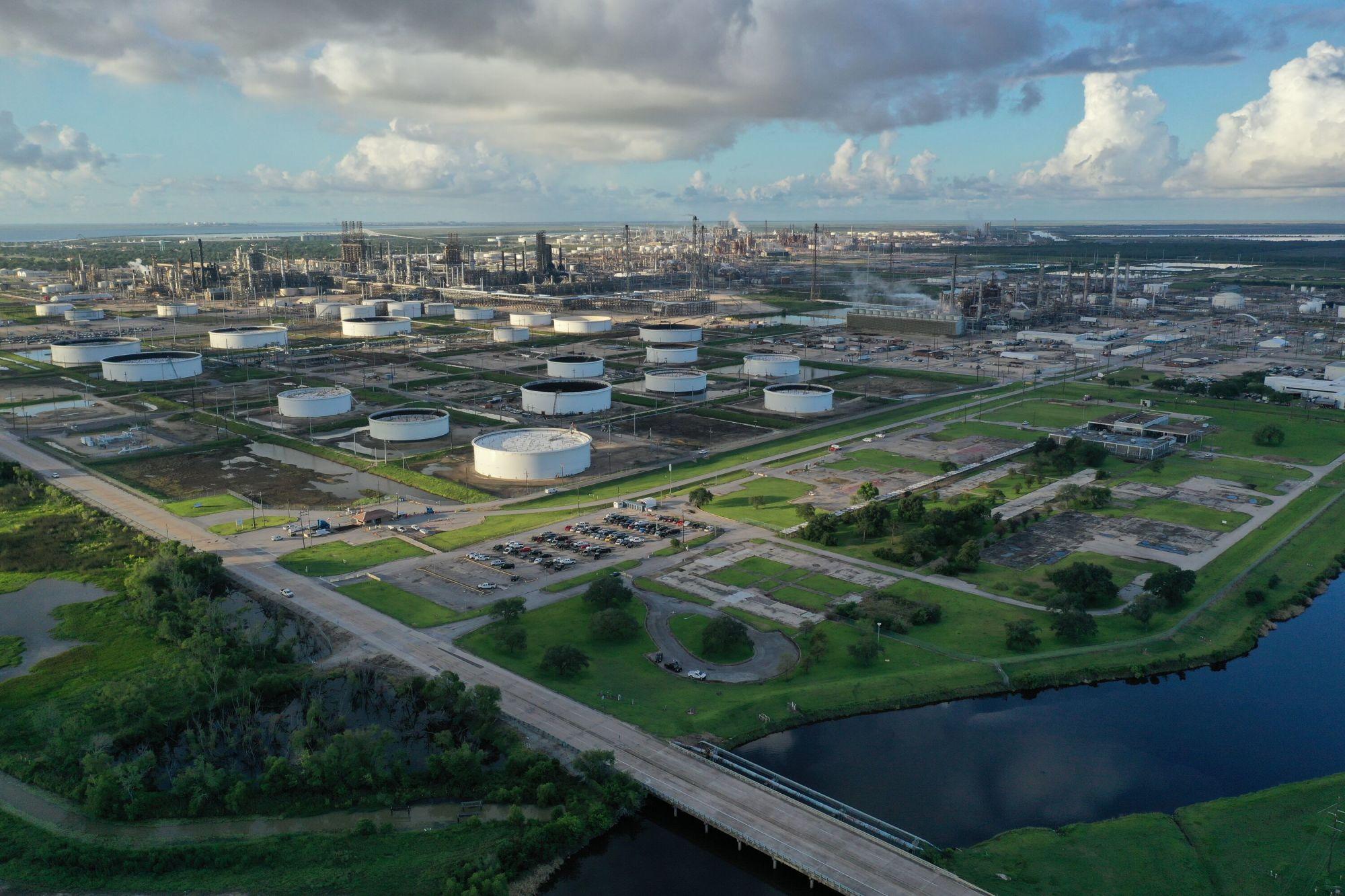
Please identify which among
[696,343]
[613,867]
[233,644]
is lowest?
[613,867]

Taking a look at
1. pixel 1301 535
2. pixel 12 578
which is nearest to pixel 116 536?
pixel 12 578

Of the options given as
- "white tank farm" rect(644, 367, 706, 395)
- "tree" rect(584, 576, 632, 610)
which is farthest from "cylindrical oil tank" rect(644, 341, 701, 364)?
"tree" rect(584, 576, 632, 610)

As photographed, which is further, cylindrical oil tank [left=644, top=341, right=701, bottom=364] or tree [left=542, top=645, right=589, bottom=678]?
cylindrical oil tank [left=644, top=341, right=701, bottom=364]

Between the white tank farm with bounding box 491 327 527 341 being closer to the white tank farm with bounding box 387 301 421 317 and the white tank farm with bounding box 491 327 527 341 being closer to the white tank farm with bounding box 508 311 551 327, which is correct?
the white tank farm with bounding box 508 311 551 327

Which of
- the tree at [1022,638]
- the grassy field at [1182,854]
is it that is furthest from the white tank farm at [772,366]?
the grassy field at [1182,854]

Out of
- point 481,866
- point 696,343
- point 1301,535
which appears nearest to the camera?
point 481,866

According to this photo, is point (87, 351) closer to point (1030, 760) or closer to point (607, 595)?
point (607, 595)

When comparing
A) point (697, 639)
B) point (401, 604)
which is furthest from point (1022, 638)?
point (401, 604)

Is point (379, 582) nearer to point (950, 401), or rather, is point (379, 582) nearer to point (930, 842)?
point (930, 842)
